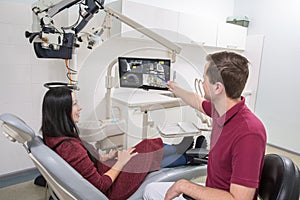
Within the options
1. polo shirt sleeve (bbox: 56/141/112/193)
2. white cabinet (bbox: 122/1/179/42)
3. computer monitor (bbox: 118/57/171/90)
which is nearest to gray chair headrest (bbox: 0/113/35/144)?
polo shirt sleeve (bbox: 56/141/112/193)

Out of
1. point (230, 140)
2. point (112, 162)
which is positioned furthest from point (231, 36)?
point (230, 140)

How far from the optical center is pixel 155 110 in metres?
1.86

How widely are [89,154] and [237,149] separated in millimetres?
811

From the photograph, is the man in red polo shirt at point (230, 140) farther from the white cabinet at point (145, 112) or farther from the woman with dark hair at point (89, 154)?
the white cabinet at point (145, 112)

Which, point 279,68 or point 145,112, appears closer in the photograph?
point 145,112

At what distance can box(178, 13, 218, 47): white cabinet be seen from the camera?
9.18ft

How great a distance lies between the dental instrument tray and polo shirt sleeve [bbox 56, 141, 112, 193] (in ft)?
2.15

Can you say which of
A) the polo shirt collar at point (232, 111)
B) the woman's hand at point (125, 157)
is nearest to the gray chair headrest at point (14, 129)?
the woman's hand at point (125, 157)

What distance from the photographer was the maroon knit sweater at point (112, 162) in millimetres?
1116

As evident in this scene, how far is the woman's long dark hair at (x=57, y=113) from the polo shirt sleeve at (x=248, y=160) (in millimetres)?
821

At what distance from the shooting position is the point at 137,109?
6.16 feet

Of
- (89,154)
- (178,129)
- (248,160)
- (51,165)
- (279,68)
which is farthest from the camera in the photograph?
(279,68)

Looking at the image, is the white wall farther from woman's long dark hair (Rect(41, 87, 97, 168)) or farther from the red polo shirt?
woman's long dark hair (Rect(41, 87, 97, 168))

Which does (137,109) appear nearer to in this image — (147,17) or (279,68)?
(147,17)
